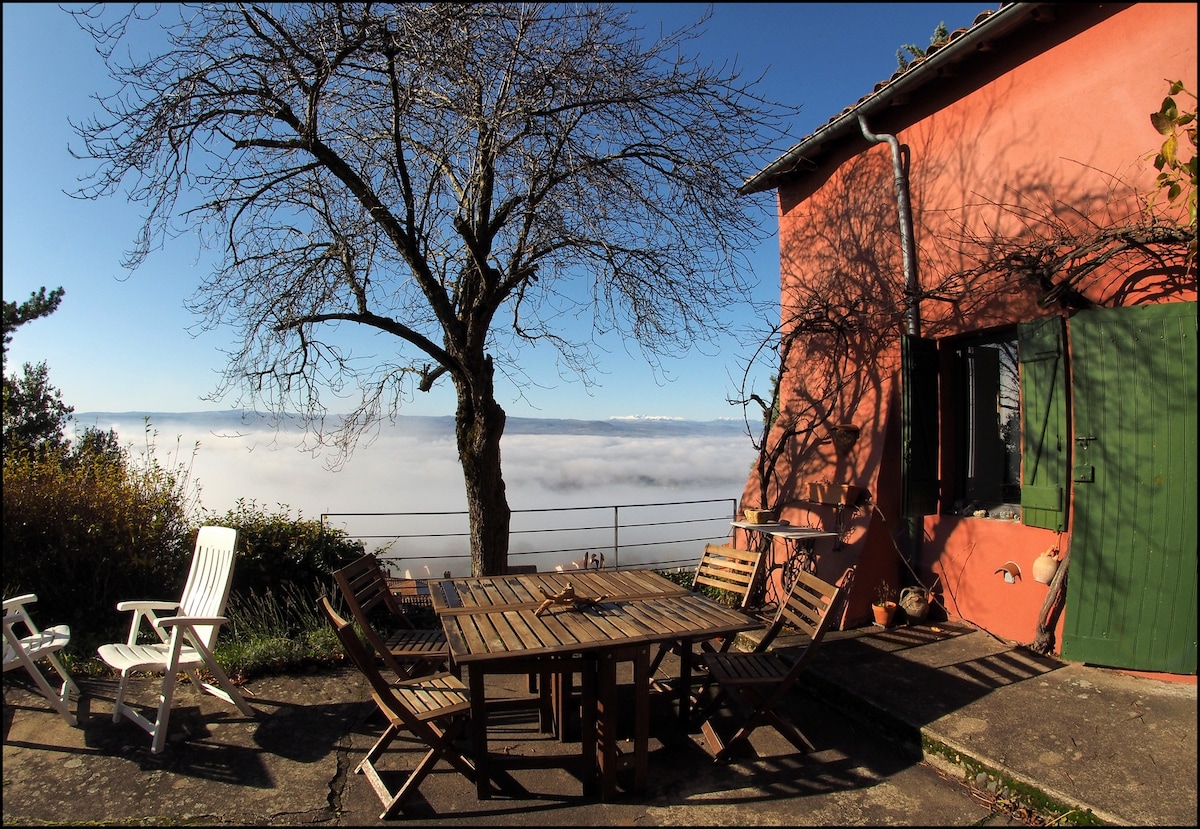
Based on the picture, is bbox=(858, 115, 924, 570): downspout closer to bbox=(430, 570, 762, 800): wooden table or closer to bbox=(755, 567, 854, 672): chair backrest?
bbox=(755, 567, 854, 672): chair backrest

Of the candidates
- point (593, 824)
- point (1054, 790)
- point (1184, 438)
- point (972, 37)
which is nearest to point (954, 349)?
point (1184, 438)

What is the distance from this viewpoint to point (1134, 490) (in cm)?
413

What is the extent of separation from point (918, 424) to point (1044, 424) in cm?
100

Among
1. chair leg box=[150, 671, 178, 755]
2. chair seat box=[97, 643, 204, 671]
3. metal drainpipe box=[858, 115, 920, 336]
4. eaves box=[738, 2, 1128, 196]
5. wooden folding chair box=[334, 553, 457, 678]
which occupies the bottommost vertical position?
chair leg box=[150, 671, 178, 755]

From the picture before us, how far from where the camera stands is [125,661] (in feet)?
12.5

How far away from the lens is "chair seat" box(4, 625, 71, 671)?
377 centimetres

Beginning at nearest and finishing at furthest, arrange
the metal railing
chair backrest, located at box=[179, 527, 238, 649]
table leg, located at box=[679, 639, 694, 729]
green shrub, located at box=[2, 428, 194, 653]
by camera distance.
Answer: table leg, located at box=[679, 639, 694, 729] → chair backrest, located at box=[179, 527, 238, 649] → green shrub, located at box=[2, 428, 194, 653] → the metal railing

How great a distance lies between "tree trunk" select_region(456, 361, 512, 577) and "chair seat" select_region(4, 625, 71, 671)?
9.40 ft

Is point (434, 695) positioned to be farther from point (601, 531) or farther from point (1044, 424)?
point (601, 531)

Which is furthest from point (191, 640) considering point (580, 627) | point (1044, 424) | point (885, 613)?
point (1044, 424)

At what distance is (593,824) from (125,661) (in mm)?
2730

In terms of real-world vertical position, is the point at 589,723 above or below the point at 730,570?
below

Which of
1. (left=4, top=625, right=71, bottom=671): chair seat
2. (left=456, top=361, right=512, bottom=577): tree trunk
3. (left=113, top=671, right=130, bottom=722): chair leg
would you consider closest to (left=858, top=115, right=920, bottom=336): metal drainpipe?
→ (left=456, top=361, right=512, bottom=577): tree trunk

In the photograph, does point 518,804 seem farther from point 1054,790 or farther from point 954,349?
point 954,349
